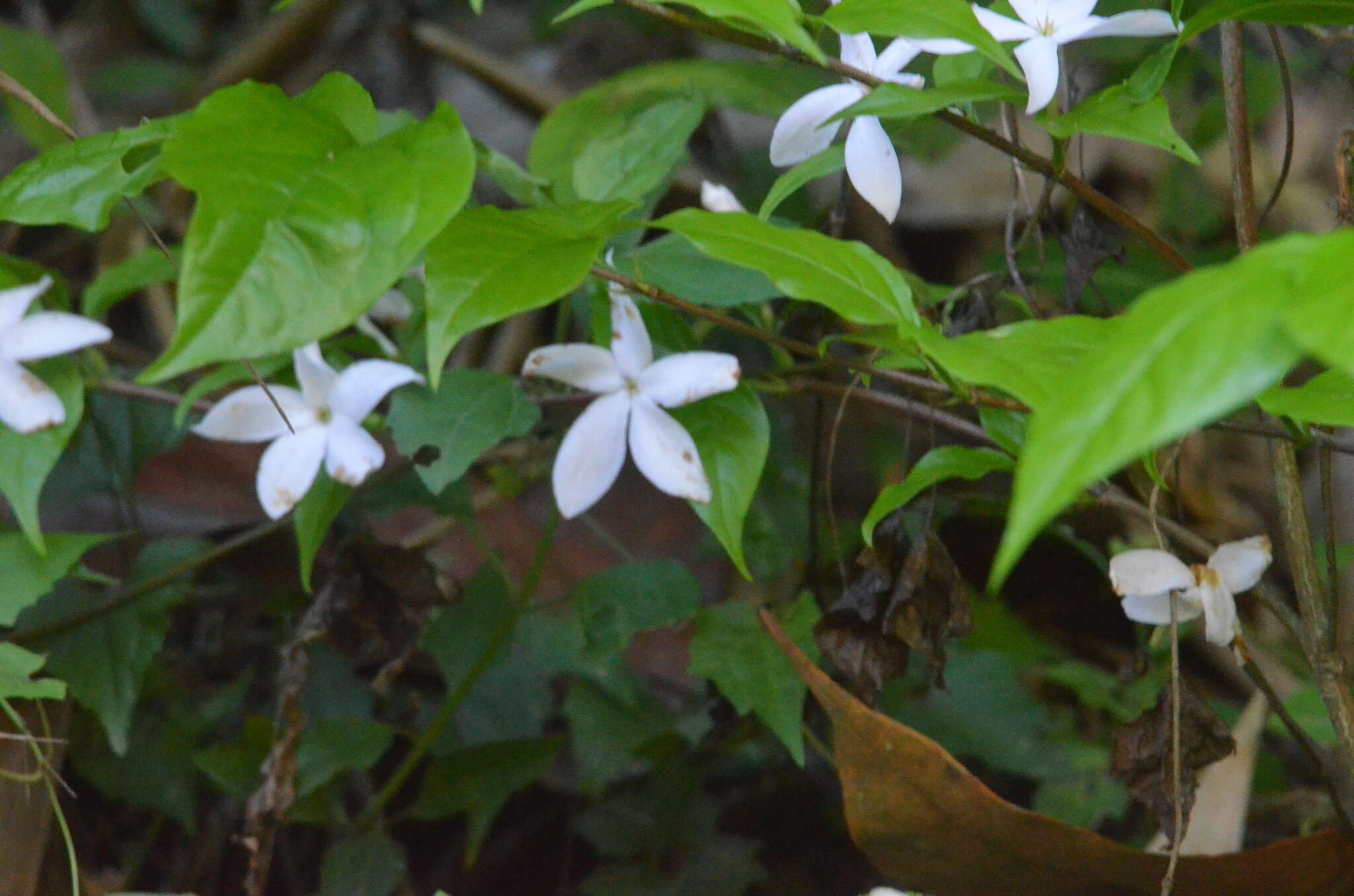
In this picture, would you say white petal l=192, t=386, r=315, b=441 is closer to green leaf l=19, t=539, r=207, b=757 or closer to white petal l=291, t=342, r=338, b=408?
white petal l=291, t=342, r=338, b=408

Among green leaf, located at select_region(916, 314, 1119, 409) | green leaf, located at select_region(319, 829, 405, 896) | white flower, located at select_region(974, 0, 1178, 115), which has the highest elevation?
white flower, located at select_region(974, 0, 1178, 115)

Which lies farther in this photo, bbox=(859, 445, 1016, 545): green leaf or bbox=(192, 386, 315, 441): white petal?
bbox=(192, 386, 315, 441): white petal

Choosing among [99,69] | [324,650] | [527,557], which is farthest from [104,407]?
[99,69]

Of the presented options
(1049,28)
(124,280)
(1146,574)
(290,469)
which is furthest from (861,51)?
(124,280)

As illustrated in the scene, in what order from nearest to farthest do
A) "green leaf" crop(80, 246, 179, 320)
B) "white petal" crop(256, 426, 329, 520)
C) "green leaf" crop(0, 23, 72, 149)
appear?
"white petal" crop(256, 426, 329, 520) < "green leaf" crop(80, 246, 179, 320) < "green leaf" crop(0, 23, 72, 149)

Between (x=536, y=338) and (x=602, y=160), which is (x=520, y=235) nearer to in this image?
(x=602, y=160)

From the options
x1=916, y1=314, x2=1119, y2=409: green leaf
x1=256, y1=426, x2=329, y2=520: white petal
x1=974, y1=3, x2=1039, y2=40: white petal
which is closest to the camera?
x1=916, y1=314, x2=1119, y2=409: green leaf

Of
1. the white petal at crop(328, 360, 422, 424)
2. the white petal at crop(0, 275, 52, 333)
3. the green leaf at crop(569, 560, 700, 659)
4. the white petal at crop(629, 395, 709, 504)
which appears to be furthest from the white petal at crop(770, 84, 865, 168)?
the white petal at crop(0, 275, 52, 333)
